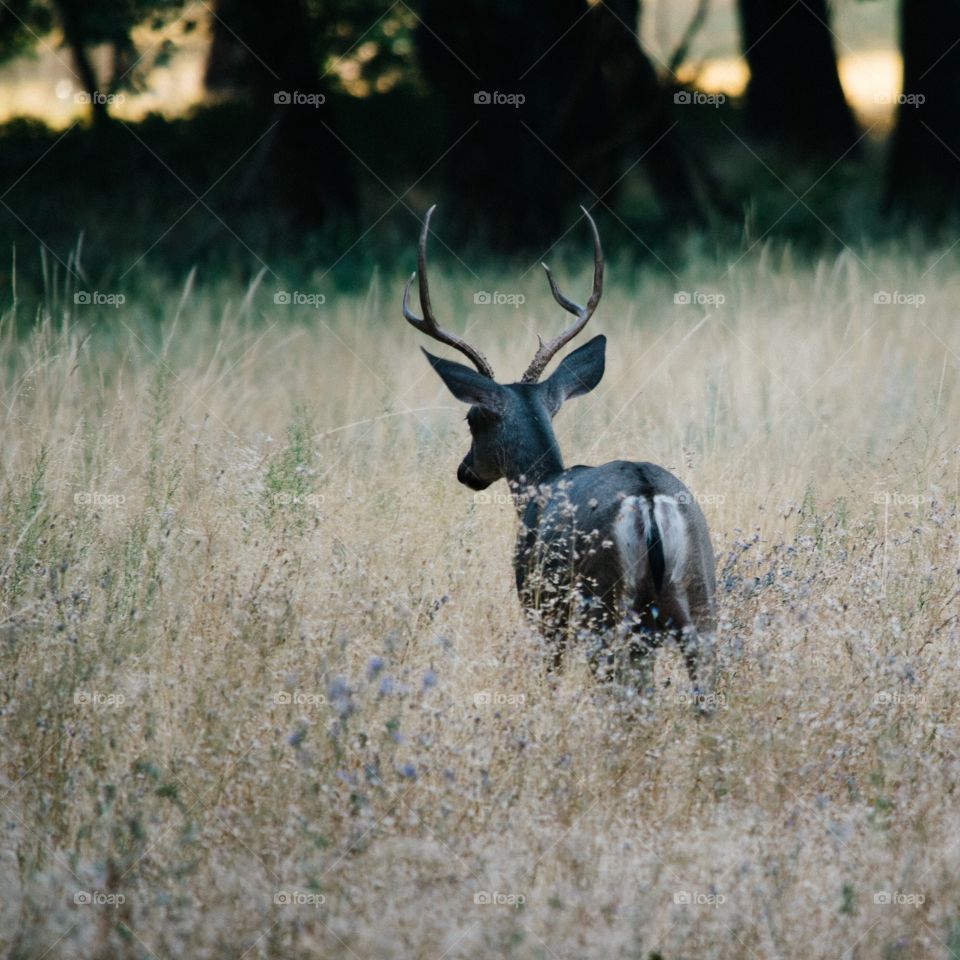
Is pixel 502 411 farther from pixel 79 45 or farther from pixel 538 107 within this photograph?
pixel 79 45

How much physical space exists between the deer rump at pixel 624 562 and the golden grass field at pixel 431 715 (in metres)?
0.21

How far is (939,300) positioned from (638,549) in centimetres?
636

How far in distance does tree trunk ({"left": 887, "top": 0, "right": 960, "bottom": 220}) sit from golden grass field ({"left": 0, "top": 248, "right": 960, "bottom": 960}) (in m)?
8.42

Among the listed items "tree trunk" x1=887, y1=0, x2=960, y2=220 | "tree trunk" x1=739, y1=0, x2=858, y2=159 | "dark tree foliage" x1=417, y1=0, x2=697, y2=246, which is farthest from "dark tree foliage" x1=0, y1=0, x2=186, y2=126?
"tree trunk" x1=887, y1=0, x2=960, y2=220

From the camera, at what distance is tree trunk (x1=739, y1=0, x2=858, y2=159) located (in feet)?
57.9

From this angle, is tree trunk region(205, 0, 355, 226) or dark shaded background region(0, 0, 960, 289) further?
tree trunk region(205, 0, 355, 226)

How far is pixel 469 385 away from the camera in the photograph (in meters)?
6.07

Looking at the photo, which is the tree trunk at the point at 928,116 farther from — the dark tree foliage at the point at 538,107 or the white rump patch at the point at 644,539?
the white rump patch at the point at 644,539

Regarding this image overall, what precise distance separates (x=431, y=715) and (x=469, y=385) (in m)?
1.73

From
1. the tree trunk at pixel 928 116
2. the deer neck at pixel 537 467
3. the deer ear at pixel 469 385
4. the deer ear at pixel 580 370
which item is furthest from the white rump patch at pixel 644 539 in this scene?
the tree trunk at pixel 928 116

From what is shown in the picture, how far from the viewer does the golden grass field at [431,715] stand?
3.89 m

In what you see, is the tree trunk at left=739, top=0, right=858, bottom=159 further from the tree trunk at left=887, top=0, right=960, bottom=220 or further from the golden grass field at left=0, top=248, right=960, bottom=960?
the golden grass field at left=0, top=248, right=960, bottom=960

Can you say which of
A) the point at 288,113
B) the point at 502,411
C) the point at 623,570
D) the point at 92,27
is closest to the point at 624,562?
the point at 623,570

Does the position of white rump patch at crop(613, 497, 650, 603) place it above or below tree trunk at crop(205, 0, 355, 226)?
below
